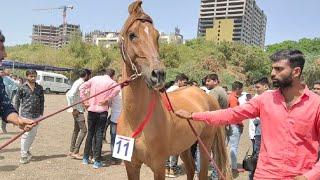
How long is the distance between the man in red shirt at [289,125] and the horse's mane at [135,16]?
1.66 m

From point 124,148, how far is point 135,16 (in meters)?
1.43

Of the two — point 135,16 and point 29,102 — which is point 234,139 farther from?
point 135,16

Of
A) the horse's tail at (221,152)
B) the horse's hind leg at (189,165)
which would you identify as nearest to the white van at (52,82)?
the horse's tail at (221,152)

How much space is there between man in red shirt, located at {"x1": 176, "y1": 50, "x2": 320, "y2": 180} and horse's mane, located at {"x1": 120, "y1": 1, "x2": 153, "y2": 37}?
166cm

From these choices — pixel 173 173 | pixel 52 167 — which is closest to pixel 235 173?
pixel 173 173

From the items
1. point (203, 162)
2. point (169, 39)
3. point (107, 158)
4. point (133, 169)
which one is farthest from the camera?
point (169, 39)

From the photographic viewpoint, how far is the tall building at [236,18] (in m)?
155

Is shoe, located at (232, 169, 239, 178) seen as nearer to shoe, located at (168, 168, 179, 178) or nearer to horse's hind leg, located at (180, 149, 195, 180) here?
shoe, located at (168, 168, 179, 178)

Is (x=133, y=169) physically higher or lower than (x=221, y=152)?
higher

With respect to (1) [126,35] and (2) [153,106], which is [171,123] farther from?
(1) [126,35]

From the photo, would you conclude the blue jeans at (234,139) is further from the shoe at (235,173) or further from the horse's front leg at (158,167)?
the horse's front leg at (158,167)

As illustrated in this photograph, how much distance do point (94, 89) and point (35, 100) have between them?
125 centimetres

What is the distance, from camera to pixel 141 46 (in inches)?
156

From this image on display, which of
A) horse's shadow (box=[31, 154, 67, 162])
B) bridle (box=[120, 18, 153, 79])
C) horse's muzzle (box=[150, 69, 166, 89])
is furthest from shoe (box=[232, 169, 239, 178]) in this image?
horse's muzzle (box=[150, 69, 166, 89])
